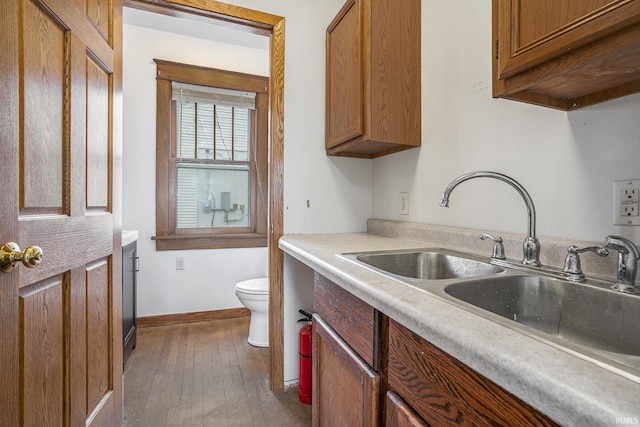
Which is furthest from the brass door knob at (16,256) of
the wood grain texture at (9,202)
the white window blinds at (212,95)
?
the white window blinds at (212,95)

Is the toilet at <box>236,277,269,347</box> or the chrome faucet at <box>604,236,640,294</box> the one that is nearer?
the chrome faucet at <box>604,236,640,294</box>

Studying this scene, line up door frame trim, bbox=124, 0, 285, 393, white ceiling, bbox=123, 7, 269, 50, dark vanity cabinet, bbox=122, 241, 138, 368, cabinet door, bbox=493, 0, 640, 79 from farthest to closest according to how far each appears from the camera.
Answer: white ceiling, bbox=123, 7, 269, 50, dark vanity cabinet, bbox=122, 241, 138, 368, door frame trim, bbox=124, 0, 285, 393, cabinet door, bbox=493, 0, 640, 79

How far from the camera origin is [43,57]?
2.87 feet

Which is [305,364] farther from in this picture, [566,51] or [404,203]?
[566,51]

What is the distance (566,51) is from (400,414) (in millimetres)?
822

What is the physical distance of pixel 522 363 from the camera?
387 millimetres

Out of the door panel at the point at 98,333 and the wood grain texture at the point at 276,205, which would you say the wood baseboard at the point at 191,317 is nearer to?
the wood grain texture at the point at 276,205

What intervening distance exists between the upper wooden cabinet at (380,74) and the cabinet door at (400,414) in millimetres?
1050

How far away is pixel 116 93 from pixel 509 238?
1.63m

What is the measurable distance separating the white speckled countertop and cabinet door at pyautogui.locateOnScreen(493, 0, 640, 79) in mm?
557

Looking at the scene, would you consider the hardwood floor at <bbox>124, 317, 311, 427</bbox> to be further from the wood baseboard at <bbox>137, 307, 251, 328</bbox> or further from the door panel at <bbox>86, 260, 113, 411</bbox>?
the door panel at <bbox>86, 260, 113, 411</bbox>

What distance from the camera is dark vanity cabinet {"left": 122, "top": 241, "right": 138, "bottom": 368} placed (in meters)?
1.91

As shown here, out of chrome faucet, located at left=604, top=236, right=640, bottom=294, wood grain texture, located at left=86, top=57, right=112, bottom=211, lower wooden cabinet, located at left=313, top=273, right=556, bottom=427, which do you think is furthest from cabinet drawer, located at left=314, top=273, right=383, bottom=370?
wood grain texture, located at left=86, top=57, right=112, bottom=211

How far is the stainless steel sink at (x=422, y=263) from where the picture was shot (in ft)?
3.61
